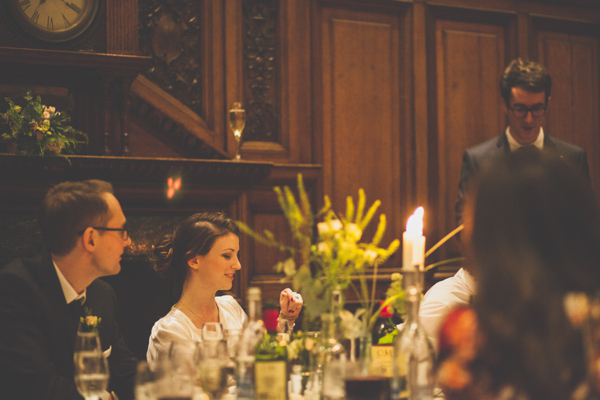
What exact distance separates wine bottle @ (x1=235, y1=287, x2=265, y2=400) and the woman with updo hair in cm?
99

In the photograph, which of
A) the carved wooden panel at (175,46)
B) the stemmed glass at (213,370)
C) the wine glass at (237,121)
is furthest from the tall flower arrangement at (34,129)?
the stemmed glass at (213,370)

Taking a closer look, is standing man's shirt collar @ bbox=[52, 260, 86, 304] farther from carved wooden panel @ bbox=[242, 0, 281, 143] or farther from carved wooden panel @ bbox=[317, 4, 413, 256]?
carved wooden panel @ bbox=[317, 4, 413, 256]

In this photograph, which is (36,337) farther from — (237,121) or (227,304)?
(237,121)

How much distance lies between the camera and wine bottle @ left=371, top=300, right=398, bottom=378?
189 centimetres

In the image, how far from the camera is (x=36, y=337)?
222 cm

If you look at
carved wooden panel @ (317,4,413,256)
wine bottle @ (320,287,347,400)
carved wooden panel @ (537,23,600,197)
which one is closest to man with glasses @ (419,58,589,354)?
carved wooden panel @ (317,4,413,256)

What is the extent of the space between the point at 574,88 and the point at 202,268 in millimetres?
3772

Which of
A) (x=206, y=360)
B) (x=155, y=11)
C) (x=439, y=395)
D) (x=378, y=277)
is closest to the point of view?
(x=206, y=360)

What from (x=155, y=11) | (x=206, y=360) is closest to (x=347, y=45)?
(x=155, y=11)

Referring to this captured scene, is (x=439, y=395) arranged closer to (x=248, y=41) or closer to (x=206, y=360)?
(x=206, y=360)

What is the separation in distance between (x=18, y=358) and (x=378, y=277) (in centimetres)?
310

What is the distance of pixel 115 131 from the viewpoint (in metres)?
4.27

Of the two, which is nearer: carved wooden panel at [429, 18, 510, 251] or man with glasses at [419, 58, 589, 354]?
man with glasses at [419, 58, 589, 354]

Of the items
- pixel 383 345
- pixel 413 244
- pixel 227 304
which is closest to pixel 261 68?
pixel 227 304
